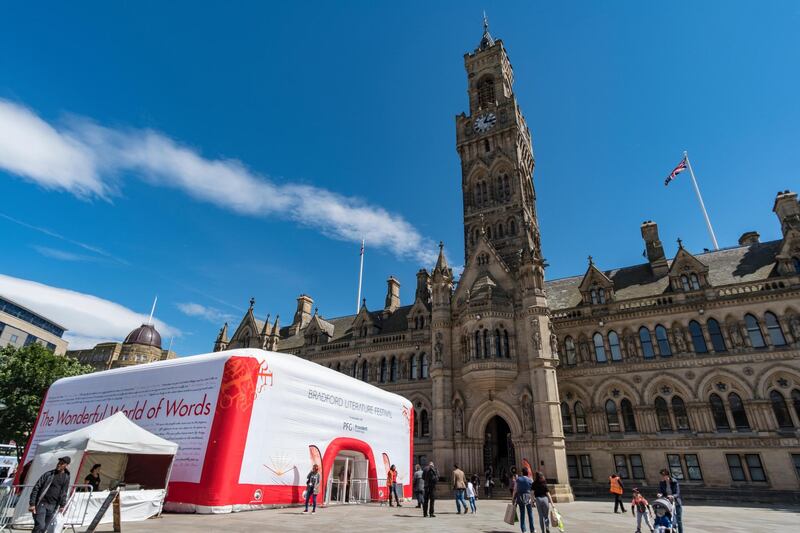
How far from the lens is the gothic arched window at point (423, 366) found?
34812mm

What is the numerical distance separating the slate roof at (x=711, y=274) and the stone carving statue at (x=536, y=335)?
622 cm

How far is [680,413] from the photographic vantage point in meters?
27.5

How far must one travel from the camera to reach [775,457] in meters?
24.6

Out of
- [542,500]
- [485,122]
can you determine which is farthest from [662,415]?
[485,122]

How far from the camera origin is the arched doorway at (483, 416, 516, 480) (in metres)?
30.5

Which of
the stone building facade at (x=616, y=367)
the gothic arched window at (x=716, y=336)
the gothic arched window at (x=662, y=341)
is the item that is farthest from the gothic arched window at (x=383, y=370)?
the gothic arched window at (x=716, y=336)

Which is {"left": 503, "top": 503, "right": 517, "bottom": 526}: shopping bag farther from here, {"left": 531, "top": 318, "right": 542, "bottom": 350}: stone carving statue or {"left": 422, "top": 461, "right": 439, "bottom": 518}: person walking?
{"left": 531, "top": 318, "right": 542, "bottom": 350}: stone carving statue

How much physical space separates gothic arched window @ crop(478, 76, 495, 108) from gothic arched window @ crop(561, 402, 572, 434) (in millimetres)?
31887

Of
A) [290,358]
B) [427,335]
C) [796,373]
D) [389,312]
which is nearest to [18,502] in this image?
[290,358]

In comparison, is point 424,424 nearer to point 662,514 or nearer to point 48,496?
point 662,514

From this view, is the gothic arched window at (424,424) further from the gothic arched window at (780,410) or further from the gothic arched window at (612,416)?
the gothic arched window at (780,410)

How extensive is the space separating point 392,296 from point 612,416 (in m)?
22.4

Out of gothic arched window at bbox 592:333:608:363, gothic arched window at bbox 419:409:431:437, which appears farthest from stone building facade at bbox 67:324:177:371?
gothic arched window at bbox 592:333:608:363

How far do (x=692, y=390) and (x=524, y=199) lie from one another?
2027 cm
